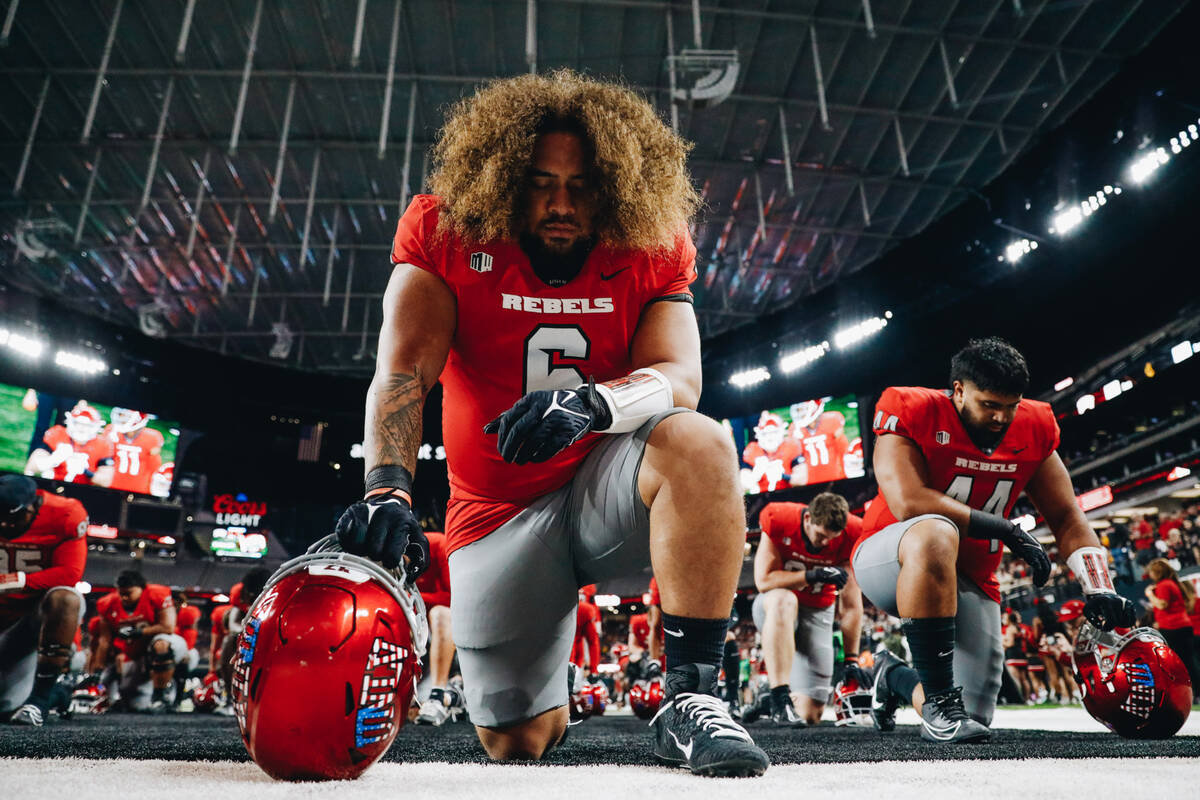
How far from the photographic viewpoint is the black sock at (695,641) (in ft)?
4.47

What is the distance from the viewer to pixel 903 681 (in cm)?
341

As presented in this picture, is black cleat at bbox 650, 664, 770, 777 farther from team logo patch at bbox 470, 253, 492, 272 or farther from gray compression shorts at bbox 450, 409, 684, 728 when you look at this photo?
team logo patch at bbox 470, 253, 492, 272

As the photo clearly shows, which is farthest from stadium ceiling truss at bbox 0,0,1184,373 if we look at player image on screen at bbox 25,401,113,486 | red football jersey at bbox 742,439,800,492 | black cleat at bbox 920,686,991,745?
black cleat at bbox 920,686,991,745

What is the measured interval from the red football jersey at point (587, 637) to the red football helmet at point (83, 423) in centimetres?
1390

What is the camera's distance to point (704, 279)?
15.8 m

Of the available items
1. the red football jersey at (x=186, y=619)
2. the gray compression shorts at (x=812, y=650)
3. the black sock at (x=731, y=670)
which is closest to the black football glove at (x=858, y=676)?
the gray compression shorts at (x=812, y=650)

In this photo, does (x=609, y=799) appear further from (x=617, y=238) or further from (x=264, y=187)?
(x=264, y=187)

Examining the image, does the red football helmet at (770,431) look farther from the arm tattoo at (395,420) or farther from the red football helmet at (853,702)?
the arm tattoo at (395,420)

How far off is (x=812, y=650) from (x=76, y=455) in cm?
Answer: 1659

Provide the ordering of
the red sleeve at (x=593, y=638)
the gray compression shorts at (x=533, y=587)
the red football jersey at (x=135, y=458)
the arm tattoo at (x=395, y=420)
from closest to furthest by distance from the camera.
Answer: the arm tattoo at (x=395, y=420) → the gray compression shorts at (x=533, y=587) → the red sleeve at (x=593, y=638) → the red football jersey at (x=135, y=458)

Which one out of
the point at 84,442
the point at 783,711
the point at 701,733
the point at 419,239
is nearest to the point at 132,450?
the point at 84,442

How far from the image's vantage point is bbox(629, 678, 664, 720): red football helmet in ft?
18.4

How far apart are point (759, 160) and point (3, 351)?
14813 mm

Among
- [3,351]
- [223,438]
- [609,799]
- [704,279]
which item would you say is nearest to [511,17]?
[704,279]
